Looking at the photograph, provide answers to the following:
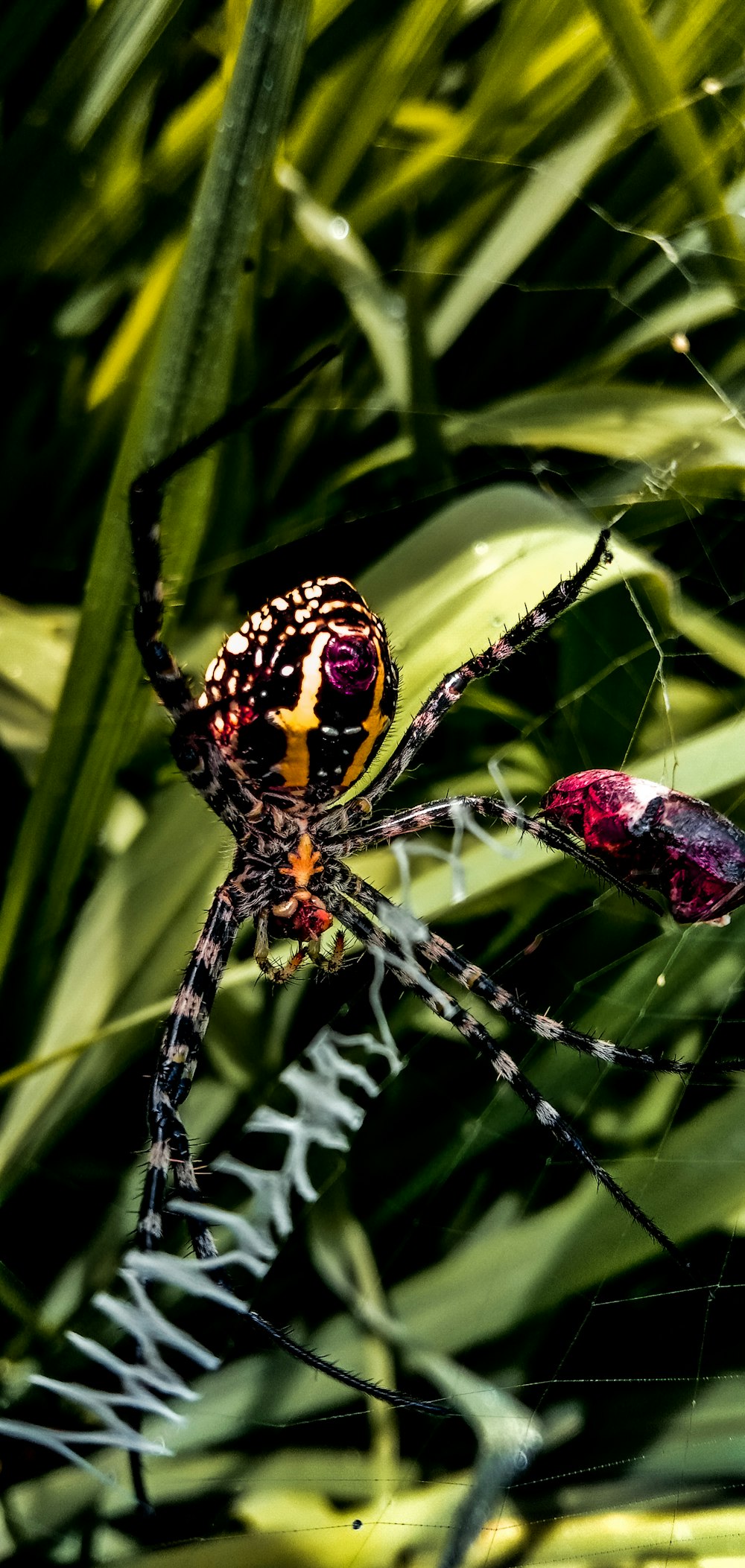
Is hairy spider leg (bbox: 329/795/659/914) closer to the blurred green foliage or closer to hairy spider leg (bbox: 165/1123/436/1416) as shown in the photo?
the blurred green foliage

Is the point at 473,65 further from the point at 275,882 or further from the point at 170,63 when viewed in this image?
the point at 275,882

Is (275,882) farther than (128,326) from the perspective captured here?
No

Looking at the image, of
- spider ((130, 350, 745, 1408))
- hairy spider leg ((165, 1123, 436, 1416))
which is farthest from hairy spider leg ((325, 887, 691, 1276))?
hairy spider leg ((165, 1123, 436, 1416))

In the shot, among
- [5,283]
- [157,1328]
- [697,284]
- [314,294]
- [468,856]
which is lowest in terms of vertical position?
[157,1328]

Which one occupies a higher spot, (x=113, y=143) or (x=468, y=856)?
(x=113, y=143)

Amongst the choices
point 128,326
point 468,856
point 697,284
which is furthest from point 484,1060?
point 128,326

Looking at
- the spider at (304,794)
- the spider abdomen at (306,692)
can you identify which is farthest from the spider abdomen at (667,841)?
the spider abdomen at (306,692)
